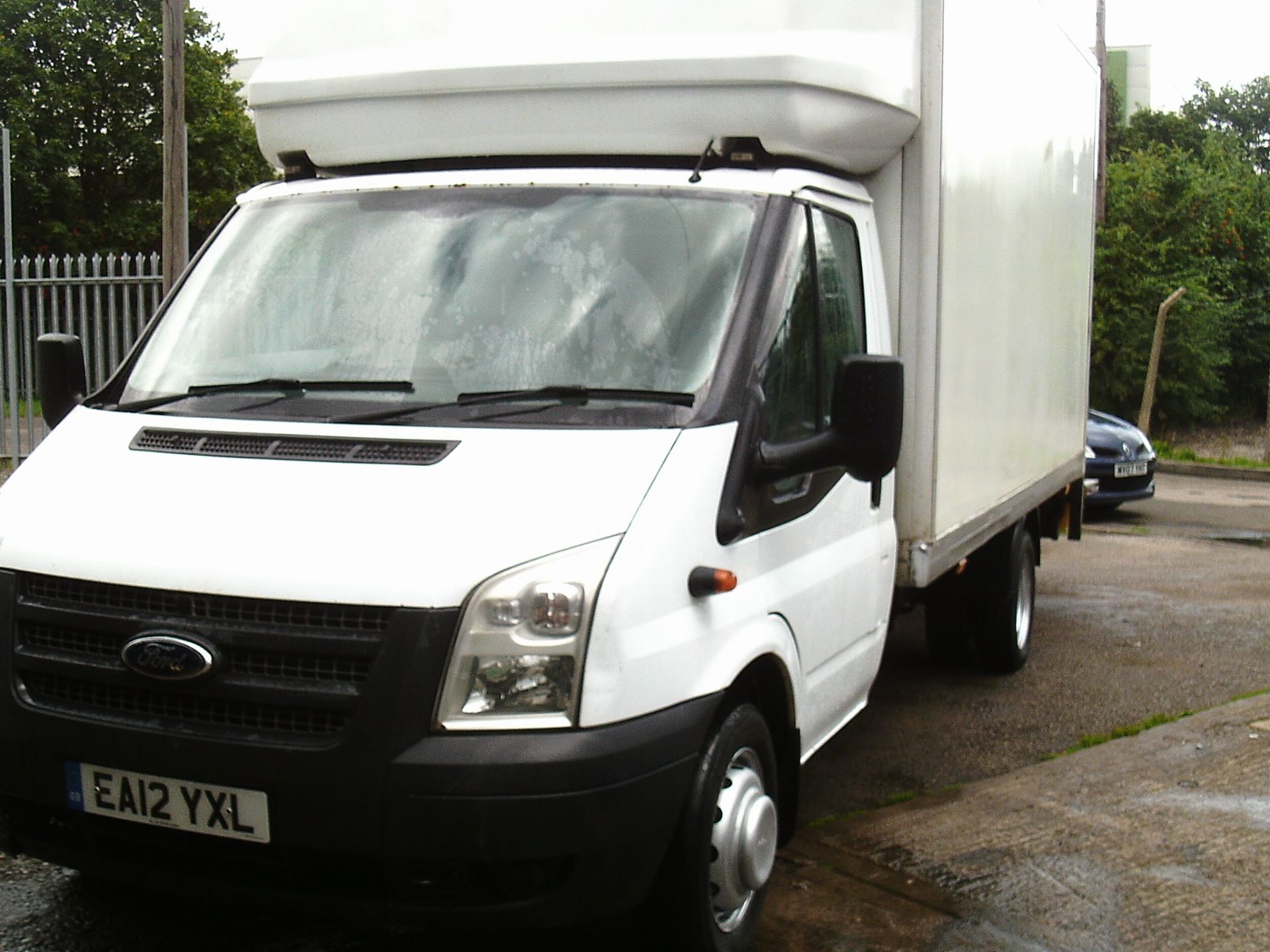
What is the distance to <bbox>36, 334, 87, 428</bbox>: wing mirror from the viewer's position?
461 cm

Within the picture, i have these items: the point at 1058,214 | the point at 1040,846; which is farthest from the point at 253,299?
the point at 1058,214

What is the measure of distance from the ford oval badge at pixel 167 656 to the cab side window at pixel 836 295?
6.28 feet

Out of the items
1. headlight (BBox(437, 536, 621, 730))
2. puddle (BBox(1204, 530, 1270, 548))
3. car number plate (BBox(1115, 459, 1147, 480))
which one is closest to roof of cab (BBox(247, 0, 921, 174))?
headlight (BBox(437, 536, 621, 730))

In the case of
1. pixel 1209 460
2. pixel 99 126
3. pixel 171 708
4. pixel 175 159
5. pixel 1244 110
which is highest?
pixel 1244 110

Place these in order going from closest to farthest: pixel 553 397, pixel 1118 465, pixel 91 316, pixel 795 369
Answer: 1. pixel 553 397
2. pixel 795 369
3. pixel 91 316
4. pixel 1118 465

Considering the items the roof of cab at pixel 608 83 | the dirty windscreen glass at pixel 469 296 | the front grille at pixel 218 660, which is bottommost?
the front grille at pixel 218 660

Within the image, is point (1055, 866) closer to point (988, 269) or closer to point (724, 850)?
point (724, 850)

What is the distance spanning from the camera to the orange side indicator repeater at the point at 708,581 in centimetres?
352

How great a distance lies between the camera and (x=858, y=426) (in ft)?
12.6

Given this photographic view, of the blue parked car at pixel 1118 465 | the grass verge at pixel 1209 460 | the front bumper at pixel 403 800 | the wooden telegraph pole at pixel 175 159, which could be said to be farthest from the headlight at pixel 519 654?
the grass verge at pixel 1209 460

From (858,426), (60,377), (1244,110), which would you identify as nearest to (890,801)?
(858,426)

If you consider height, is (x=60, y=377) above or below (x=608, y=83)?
below

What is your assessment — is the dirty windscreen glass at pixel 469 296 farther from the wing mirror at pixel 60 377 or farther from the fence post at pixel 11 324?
the fence post at pixel 11 324

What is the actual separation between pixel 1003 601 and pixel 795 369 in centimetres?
347
